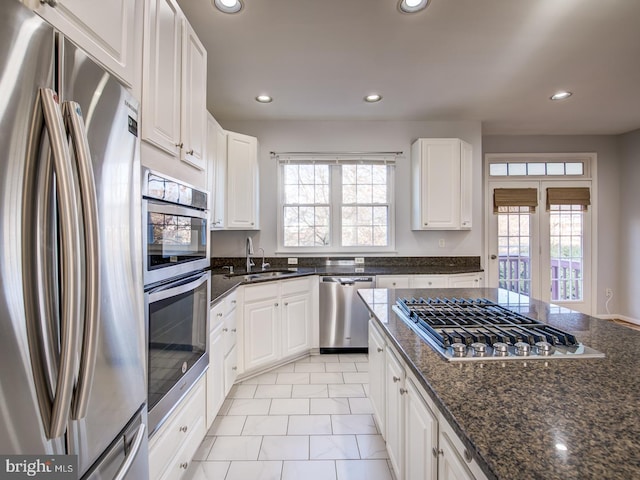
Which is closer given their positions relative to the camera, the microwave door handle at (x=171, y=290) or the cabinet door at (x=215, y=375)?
the microwave door handle at (x=171, y=290)

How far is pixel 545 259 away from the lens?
185 inches

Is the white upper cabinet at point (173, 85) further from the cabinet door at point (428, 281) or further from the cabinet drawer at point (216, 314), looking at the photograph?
the cabinet door at point (428, 281)

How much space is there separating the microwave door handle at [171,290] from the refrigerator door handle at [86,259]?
494 millimetres

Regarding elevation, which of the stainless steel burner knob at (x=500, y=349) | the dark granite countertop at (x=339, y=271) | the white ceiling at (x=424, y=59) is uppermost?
the white ceiling at (x=424, y=59)

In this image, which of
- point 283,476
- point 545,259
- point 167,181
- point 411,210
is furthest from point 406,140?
point 283,476

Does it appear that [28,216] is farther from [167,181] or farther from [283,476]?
[283,476]

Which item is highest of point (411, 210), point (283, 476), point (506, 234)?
point (411, 210)

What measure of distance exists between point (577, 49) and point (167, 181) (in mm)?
3148

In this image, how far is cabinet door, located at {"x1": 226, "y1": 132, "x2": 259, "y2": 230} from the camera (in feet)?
11.5

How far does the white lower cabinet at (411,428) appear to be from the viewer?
0.84m

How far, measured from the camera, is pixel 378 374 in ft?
6.14

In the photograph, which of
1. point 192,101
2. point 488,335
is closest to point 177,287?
point 192,101

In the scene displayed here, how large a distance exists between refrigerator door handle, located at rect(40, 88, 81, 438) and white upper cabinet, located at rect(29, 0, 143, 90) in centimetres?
31

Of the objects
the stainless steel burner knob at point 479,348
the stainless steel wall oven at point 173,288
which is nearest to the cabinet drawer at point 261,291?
the stainless steel wall oven at point 173,288
